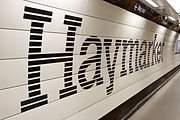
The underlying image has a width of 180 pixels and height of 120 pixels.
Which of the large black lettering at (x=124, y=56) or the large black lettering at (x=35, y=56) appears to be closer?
the large black lettering at (x=35, y=56)

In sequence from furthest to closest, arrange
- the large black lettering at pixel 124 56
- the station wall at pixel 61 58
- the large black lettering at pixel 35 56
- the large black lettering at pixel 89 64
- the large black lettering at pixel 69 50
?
the large black lettering at pixel 124 56, the large black lettering at pixel 89 64, the large black lettering at pixel 69 50, the large black lettering at pixel 35 56, the station wall at pixel 61 58

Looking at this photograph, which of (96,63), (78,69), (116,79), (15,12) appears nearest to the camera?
(15,12)

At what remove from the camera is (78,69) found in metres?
2.15

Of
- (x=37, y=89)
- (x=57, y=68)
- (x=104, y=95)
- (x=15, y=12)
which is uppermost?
(x=15, y=12)

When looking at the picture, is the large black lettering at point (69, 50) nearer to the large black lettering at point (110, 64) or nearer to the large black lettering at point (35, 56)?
the large black lettering at point (35, 56)

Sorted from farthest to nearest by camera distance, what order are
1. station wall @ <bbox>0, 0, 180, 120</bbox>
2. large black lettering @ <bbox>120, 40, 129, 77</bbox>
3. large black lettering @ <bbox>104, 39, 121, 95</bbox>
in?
large black lettering @ <bbox>120, 40, 129, 77</bbox>
large black lettering @ <bbox>104, 39, 121, 95</bbox>
station wall @ <bbox>0, 0, 180, 120</bbox>

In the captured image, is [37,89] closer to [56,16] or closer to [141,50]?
[56,16]

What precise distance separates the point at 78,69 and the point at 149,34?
10.6ft

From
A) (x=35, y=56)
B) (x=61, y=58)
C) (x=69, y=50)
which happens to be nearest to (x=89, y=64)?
(x=69, y=50)

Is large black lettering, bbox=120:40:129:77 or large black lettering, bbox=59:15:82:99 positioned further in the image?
large black lettering, bbox=120:40:129:77

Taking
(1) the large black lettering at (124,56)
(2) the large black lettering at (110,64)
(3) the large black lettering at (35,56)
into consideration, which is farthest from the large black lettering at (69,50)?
(1) the large black lettering at (124,56)

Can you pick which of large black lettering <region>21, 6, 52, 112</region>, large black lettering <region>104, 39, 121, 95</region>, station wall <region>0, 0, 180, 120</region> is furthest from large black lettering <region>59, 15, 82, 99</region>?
large black lettering <region>104, 39, 121, 95</region>

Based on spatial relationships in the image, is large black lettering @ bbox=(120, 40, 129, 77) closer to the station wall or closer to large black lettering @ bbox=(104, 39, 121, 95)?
the station wall

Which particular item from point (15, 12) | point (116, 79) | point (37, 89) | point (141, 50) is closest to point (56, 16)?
point (15, 12)
